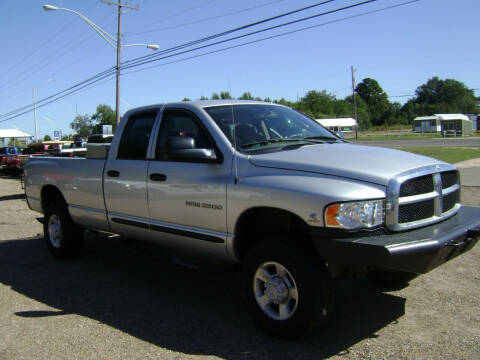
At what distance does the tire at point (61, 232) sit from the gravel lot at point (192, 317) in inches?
9.9

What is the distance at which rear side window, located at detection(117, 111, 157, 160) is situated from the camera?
5.09 metres

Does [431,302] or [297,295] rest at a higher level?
[297,295]

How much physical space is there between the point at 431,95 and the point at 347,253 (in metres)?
159

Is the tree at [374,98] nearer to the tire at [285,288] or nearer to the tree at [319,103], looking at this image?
the tree at [319,103]

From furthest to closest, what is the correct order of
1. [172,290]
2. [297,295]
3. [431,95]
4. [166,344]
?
[431,95]
[172,290]
[166,344]
[297,295]

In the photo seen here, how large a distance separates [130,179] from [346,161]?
2.41 metres

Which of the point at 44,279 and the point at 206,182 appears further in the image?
the point at 44,279

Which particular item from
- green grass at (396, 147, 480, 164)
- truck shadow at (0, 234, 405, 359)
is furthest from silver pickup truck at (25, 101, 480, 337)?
green grass at (396, 147, 480, 164)

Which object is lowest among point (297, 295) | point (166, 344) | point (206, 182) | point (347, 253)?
point (166, 344)

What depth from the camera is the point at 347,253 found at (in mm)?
3240

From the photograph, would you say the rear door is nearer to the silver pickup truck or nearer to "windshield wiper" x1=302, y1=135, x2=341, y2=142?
the silver pickup truck

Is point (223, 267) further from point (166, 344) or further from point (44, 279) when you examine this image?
point (44, 279)

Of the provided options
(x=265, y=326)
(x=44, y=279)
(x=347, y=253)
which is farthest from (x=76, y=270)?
(x=347, y=253)

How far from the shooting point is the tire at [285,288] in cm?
350
